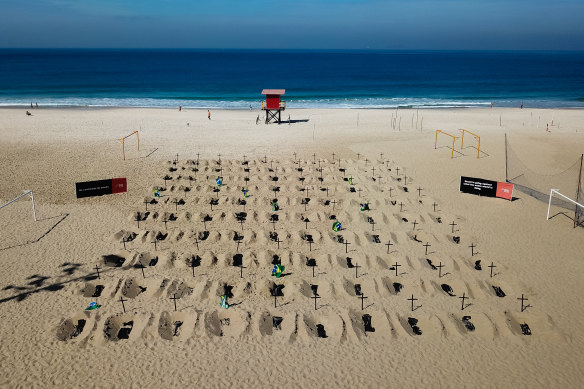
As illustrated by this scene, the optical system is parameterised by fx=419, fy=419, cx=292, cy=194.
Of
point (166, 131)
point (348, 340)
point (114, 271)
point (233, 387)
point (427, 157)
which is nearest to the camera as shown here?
point (233, 387)

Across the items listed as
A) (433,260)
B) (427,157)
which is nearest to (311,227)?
(433,260)

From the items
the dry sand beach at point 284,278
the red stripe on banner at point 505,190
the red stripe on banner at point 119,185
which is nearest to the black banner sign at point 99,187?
the red stripe on banner at point 119,185

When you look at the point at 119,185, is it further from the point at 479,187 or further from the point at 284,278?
the point at 479,187

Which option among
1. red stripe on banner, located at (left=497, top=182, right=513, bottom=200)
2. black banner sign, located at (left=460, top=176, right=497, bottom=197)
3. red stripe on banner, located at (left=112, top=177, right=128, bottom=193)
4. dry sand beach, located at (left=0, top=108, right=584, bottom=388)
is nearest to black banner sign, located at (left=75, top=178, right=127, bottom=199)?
red stripe on banner, located at (left=112, top=177, right=128, bottom=193)

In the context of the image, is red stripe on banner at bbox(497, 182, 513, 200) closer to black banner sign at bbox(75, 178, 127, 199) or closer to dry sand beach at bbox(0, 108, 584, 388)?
dry sand beach at bbox(0, 108, 584, 388)

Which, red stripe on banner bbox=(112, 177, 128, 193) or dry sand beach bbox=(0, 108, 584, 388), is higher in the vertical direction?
red stripe on banner bbox=(112, 177, 128, 193)

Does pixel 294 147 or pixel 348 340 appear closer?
pixel 348 340

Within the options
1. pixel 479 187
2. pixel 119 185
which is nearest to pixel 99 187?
pixel 119 185

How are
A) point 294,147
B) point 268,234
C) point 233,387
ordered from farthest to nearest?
point 294,147 < point 268,234 < point 233,387

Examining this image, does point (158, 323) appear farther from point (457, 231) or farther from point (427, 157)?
point (427, 157)
